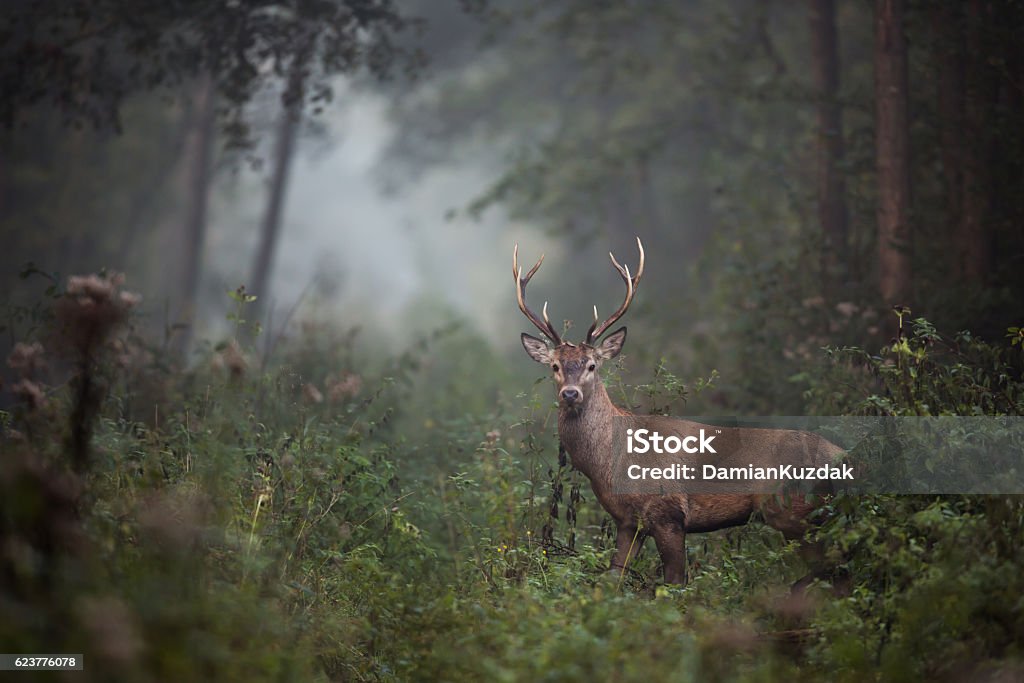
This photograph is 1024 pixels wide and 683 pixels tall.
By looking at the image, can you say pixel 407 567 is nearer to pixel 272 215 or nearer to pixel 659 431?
pixel 659 431

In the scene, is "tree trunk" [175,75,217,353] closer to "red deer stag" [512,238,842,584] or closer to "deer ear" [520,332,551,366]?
"deer ear" [520,332,551,366]

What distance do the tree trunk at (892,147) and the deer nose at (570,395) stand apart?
522 cm

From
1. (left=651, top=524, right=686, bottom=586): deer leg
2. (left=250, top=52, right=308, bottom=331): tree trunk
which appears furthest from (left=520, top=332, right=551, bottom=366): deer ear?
(left=250, top=52, right=308, bottom=331): tree trunk

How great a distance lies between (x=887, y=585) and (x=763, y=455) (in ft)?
4.60

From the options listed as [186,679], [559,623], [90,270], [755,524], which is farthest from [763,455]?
[90,270]

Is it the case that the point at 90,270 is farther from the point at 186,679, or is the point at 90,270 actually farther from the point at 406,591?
the point at 186,679

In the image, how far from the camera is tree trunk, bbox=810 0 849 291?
12500 millimetres

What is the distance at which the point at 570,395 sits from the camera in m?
7.30

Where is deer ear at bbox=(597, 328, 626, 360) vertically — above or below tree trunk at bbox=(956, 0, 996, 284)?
below

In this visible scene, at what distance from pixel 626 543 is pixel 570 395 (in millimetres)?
1099

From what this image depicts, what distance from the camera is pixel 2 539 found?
4.64 metres
